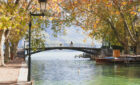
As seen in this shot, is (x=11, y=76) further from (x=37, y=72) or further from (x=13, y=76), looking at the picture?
(x=37, y=72)

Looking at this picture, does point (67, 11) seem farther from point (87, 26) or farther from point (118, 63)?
point (118, 63)

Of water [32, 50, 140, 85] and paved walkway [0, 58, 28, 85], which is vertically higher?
paved walkway [0, 58, 28, 85]

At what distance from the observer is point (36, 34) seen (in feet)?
126

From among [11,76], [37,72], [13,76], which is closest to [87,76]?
[37,72]

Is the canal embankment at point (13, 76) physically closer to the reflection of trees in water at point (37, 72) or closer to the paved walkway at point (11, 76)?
the paved walkway at point (11, 76)

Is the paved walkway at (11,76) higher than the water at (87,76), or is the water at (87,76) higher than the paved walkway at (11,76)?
the paved walkway at (11,76)

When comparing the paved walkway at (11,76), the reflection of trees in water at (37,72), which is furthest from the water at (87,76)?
the paved walkway at (11,76)

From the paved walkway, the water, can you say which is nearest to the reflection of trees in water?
the water

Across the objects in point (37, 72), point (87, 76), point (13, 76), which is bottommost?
point (37, 72)

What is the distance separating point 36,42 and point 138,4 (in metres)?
15.2

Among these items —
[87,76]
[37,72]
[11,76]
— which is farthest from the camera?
[37,72]

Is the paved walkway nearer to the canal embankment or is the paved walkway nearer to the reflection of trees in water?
the canal embankment

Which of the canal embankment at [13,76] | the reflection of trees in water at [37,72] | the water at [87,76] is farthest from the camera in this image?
the reflection of trees in water at [37,72]

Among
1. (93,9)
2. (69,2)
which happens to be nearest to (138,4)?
(93,9)
